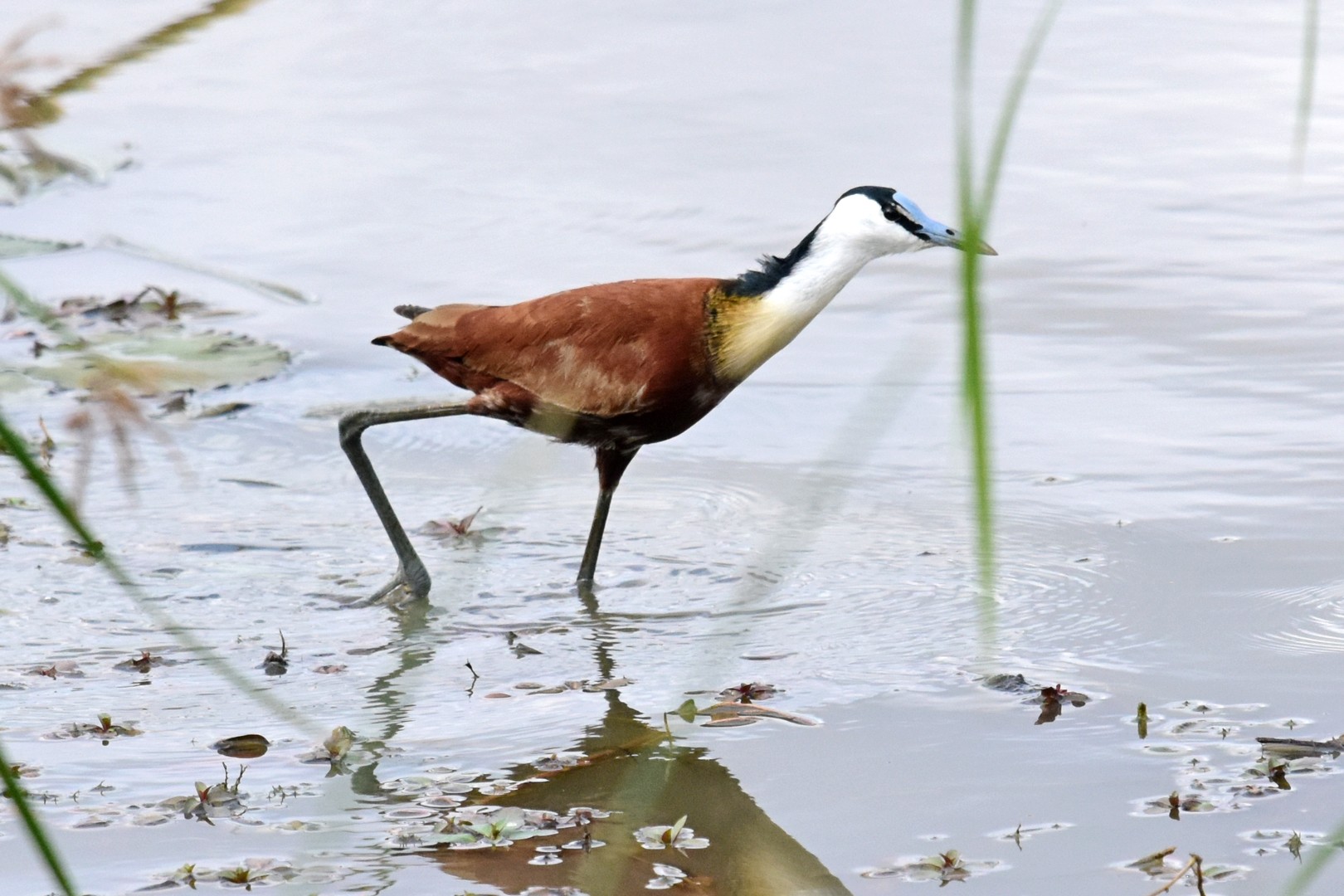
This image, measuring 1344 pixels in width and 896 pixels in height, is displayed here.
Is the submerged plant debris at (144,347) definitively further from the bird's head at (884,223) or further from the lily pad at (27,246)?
the bird's head at (884,223)

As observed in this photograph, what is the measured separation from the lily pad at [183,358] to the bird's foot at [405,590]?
1640 millimetres

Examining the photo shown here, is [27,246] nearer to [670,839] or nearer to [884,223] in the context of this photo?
[884,223]

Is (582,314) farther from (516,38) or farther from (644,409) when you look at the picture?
(516,38)

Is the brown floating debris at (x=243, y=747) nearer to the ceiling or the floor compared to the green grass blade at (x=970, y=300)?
nearer to the floor

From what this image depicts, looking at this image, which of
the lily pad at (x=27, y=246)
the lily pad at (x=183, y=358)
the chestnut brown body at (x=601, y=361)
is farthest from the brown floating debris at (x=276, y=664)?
Answer: the lily pad at (x=27, y=246)

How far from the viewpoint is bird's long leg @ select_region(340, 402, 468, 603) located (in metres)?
4.29

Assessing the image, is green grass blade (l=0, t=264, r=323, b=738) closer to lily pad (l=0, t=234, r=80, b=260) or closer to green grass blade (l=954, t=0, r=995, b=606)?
green grass blade (l=954, t=0, r=995, b=606)

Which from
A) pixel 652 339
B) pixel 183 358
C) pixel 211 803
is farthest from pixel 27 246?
pixel 211 803

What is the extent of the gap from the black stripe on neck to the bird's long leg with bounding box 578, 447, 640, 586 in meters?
0.49

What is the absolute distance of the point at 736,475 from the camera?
5102 mm

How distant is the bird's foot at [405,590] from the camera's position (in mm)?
4270

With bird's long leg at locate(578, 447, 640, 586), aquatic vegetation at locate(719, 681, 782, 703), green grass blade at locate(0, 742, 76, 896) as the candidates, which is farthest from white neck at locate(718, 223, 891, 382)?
green grass blade at locate(0, 742, 76, 896)

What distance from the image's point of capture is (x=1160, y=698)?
11.3ft

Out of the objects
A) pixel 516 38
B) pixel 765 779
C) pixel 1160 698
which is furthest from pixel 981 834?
pixel 516 38
